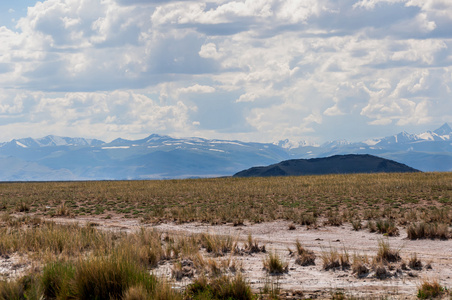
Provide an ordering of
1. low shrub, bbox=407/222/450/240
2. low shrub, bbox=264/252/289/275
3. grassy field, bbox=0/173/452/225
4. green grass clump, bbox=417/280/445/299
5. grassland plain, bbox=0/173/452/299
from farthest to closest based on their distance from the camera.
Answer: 1. grassy field, bbox=0/173/452/225
2. low shrub, bbox=407/222/450/240
3. low shrub, bbox=264/252/289/275
4. grassland plain, bbox=0/173/452/299
5. green grass clump, bbox=417/280/445/299

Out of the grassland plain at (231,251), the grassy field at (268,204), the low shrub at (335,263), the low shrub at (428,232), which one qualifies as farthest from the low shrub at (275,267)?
the grassy field at (268,204)

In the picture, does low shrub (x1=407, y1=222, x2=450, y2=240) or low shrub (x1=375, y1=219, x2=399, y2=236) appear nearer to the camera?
low shrub (x1=407, y1=222, x2=450, y2=240)

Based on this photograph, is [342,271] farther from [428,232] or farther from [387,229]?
[387,229]

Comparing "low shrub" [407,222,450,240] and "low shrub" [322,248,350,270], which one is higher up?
"low shrub" [407,222,450,240]

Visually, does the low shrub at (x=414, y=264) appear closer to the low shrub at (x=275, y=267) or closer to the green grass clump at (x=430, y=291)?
the green grass clump at (x=430, y=291)

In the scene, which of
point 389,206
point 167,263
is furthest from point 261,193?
point 167,263

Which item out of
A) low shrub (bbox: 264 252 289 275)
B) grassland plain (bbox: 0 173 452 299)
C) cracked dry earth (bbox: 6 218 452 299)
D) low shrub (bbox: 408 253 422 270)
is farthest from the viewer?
low shrub (bbox: 264 252 289 275)

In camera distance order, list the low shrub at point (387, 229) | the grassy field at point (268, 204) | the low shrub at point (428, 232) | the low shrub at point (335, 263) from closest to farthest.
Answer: the low shrub at point (335, 263)
the low shrub at point (428, 232)
the low shrub at point (387, 229)
the grassy field at point (268, 204)

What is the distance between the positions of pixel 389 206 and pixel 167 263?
65.5ft

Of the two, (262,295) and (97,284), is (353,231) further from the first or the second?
(97,284)

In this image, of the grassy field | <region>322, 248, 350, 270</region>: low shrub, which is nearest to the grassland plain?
<region>322, 248, 350, 270</region>: low shrub

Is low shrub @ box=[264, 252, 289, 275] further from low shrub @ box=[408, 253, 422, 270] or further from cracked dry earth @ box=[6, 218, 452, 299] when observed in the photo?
low shrub @ box=[408, 253, 422, 270]

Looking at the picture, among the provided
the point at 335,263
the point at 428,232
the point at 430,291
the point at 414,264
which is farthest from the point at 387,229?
the point at 430,291

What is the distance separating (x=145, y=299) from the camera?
9.71 m
